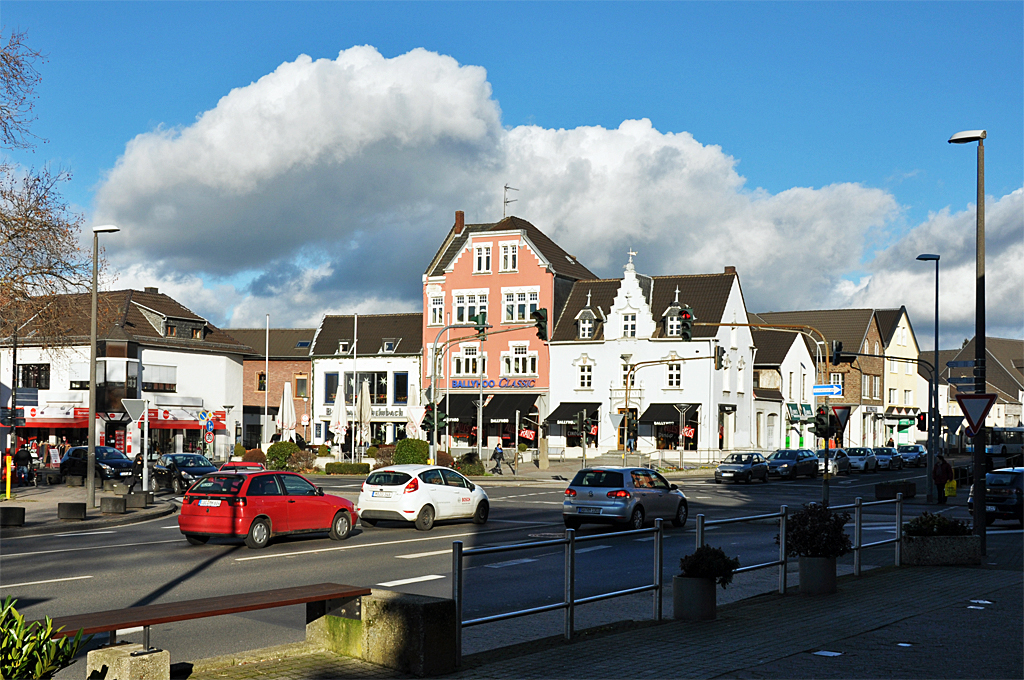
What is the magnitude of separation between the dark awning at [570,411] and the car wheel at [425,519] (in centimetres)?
4227

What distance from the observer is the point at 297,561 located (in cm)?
1764

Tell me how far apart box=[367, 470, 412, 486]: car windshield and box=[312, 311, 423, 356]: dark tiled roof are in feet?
172

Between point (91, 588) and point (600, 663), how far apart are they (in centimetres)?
828

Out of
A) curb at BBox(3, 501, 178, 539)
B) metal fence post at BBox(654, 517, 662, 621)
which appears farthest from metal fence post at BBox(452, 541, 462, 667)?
curb at BBox(3, 501, 178, 539)

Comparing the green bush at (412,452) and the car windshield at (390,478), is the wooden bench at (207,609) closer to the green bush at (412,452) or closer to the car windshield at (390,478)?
the car windshield at (390,478)

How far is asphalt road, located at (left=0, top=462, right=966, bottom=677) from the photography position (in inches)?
397

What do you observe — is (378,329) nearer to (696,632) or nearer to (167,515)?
(167,515)

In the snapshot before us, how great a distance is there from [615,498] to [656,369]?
42160mm

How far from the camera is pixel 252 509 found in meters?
19.8

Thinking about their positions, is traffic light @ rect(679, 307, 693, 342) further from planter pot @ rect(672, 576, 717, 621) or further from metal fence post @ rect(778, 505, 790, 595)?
planter pot @ rect(672, 576, 717, 621)

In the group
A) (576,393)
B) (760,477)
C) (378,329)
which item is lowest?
(760,477)

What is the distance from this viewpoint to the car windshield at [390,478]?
23922 mm

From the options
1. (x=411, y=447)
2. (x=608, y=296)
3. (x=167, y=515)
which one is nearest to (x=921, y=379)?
(x=608, y=296)

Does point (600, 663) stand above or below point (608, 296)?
below
